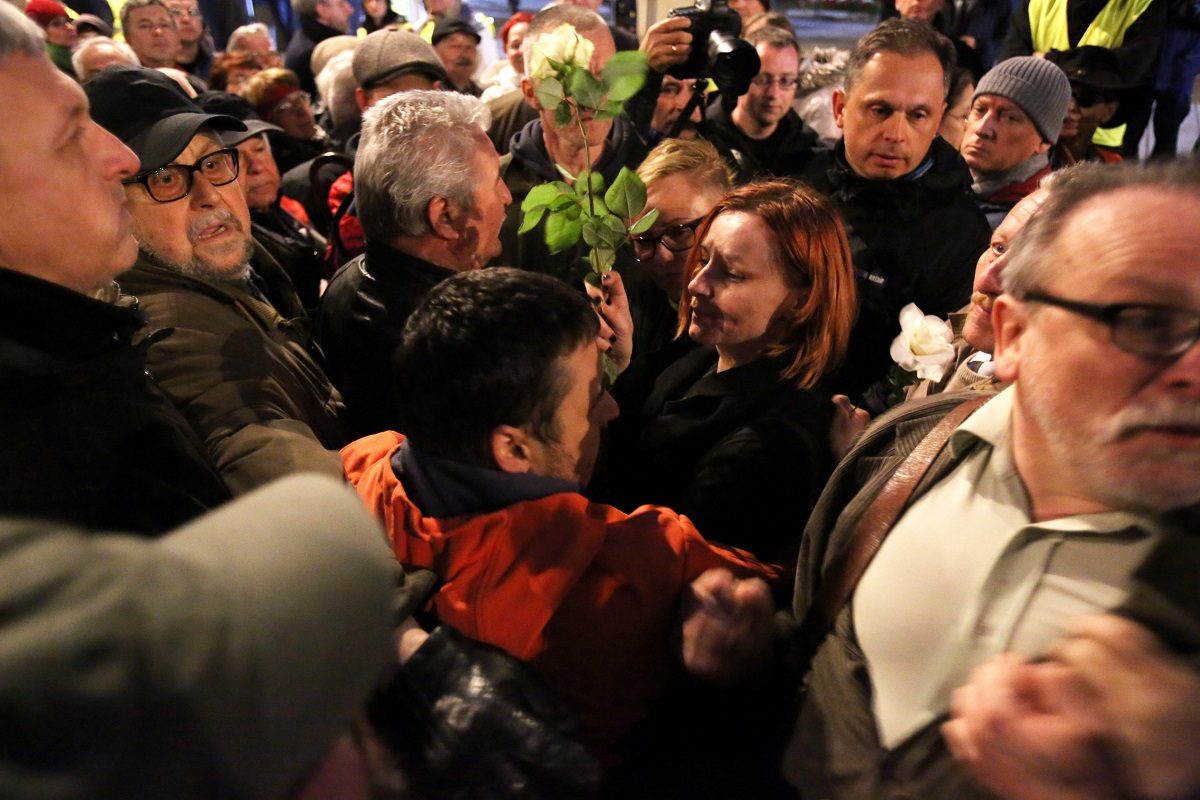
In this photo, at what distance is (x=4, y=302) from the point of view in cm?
98

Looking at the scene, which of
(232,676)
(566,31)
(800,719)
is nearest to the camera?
(232,676)

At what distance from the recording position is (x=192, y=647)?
0.47 metres

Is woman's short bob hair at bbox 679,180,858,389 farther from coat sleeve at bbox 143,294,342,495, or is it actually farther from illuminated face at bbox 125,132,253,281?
illuminated face at bbox 125,132,253,281

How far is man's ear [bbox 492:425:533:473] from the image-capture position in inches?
54.5

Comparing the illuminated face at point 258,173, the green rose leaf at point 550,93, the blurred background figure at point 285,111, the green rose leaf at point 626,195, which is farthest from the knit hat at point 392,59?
the green rose leaf at point 626,195

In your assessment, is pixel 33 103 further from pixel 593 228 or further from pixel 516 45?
pixel 516 45

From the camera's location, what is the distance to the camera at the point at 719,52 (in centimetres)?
321

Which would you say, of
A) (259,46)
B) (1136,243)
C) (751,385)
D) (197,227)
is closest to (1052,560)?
(1136,243)

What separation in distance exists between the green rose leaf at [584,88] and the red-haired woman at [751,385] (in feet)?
1.46

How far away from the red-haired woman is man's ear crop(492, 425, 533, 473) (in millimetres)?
438

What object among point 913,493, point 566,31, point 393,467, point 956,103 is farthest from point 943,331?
point 956,103

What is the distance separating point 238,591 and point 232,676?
0.16ft

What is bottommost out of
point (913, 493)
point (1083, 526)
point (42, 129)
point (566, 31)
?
point (913, 493)

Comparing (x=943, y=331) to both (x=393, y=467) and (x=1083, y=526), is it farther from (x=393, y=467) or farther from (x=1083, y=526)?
(x=393, y=467)
